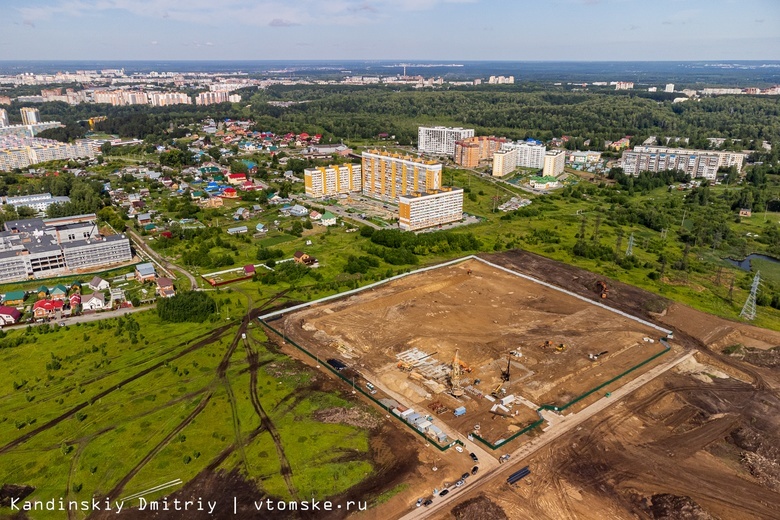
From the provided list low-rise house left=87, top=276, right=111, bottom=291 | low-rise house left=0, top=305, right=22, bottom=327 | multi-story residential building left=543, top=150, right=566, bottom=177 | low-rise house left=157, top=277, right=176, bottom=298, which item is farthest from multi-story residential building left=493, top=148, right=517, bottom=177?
low-rise house left=0, top=305, right=22, bottom=327

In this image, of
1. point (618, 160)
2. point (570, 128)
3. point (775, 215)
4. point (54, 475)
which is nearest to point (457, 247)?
point (54, 475)

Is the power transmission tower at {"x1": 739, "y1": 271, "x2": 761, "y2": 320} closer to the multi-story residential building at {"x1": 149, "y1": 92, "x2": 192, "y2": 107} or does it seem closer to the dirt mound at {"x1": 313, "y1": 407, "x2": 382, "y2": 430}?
the dirt mound at {"x1": 313, "y1": 407, "x2": 382, "y2": 430}

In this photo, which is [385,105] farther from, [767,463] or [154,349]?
[767,463]

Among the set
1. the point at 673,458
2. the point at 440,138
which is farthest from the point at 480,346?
the point at 440,138

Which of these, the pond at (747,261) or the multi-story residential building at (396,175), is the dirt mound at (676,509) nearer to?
the pond at (747,261)

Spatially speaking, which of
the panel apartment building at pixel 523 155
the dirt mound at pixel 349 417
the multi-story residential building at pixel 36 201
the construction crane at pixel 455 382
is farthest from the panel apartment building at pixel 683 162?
the multi-story residential building at pixel 36 201

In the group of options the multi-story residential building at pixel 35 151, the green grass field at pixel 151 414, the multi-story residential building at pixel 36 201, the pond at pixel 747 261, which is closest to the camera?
the green grass field at pixel 151 414
